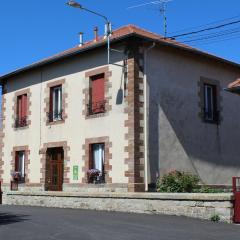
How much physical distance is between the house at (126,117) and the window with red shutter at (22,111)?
3.7 inches

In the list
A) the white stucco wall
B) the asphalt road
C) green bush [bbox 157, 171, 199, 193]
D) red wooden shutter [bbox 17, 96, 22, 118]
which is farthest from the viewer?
red wooden shutter [bbox 17, 96, 22, 118]

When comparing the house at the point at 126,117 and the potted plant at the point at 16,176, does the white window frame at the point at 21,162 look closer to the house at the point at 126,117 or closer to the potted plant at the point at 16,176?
the house at the point at 126,117

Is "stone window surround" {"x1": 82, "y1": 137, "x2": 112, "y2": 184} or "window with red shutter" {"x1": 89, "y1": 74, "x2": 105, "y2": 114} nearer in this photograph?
"stone window surround" {"x1": 82, "y1": 137, "x2": 112, "y2": 184}

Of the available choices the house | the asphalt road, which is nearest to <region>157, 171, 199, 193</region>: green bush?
the house

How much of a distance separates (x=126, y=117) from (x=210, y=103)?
458 centimetres

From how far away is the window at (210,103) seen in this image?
70.1 ft

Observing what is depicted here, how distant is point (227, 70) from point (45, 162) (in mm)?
8799

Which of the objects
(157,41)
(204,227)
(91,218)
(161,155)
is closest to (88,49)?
(157,41)

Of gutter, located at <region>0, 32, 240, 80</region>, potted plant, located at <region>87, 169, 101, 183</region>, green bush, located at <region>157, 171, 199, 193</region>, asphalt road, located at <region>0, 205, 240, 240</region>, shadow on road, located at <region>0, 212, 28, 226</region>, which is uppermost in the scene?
gutter, located at <region>0, 32, 240, 80</region>

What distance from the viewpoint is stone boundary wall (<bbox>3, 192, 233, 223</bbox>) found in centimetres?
1415

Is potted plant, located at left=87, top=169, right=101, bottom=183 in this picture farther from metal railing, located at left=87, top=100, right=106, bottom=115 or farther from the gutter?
the gutter

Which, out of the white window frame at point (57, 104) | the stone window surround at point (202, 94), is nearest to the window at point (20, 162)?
the white window frame at point (57, 104)

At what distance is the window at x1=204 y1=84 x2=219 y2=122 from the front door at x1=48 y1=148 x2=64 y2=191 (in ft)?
20.6

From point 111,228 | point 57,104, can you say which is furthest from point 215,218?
point 57,104
